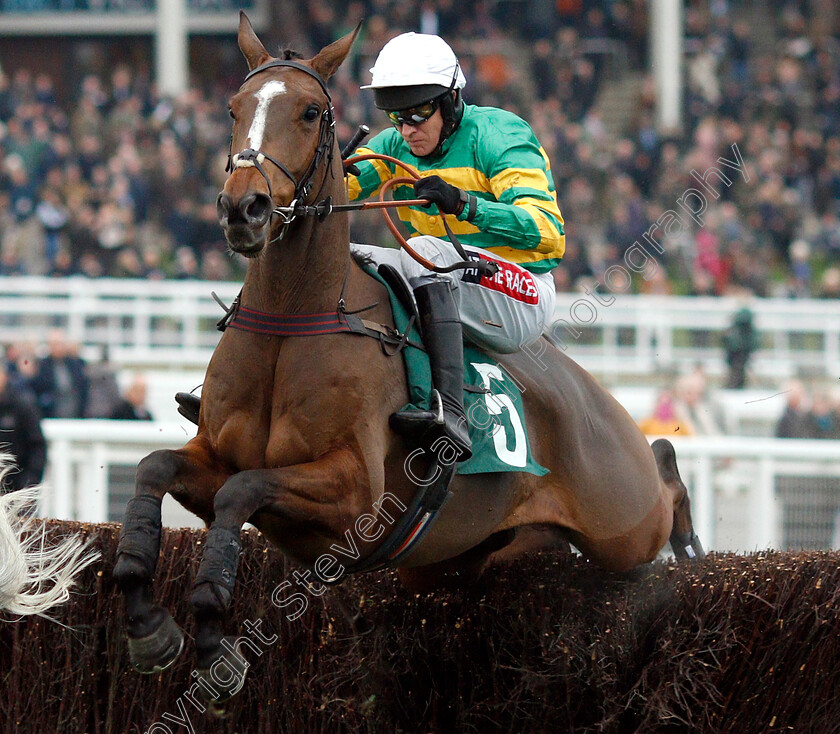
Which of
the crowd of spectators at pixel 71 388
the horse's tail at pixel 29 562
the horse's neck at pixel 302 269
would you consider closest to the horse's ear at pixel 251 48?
the horse's neck at pixel 302 269

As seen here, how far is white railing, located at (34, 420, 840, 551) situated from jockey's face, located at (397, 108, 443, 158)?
4.31 meters

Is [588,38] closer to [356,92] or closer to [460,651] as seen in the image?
[356,92]

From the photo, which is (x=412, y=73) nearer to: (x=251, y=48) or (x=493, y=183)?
(x=493, y=183)

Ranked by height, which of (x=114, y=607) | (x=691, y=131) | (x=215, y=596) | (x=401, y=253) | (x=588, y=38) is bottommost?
(x=114, y=607)

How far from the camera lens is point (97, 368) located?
10.5m

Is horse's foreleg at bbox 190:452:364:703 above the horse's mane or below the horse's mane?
below

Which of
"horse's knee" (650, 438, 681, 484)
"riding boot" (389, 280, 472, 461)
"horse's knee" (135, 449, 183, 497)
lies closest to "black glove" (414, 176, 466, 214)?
"riding boot" (389, 280, 472, 461)

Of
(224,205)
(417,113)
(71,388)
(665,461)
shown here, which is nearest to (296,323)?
(224,205)

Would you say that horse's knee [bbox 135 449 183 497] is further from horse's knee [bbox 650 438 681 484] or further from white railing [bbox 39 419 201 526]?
white railing [bbox 39 419 201 526]

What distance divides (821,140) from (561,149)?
397 centimetres

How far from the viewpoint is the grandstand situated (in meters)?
9.39

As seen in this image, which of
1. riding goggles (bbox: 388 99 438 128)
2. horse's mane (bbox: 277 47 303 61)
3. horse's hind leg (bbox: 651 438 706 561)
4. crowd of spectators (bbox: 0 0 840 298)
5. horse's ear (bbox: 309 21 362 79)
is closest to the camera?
horse's ear (bbox: 309 21 362 79)

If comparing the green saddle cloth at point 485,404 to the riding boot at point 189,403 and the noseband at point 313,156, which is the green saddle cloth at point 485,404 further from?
the riding boot at point 189,403

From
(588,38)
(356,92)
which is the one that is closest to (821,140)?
(588,38)
